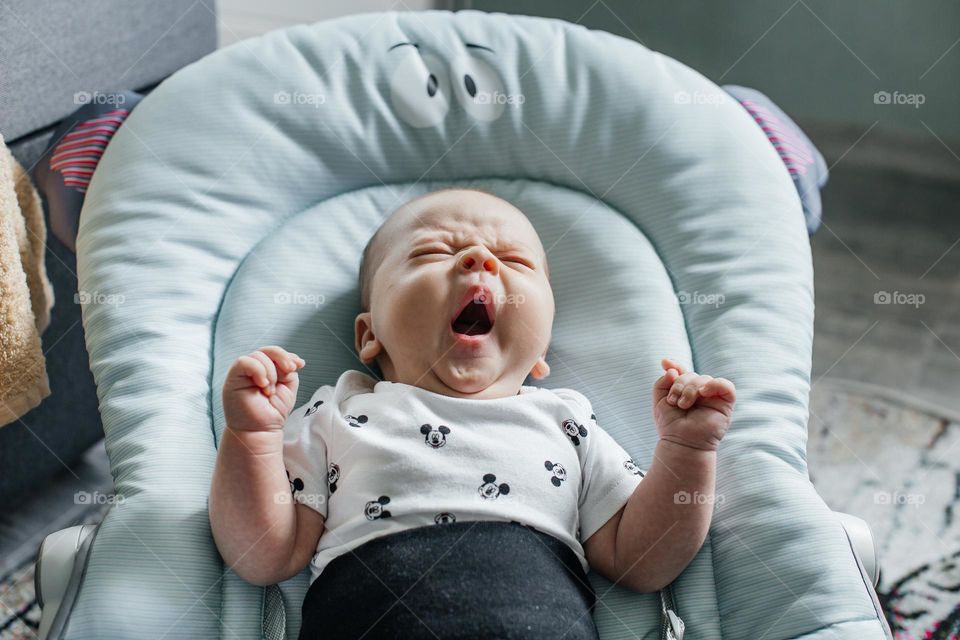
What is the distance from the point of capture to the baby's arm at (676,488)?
3.09 ft

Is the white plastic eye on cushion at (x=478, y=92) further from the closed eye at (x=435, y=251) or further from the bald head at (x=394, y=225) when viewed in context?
the closed eye at (x=435, y=251)

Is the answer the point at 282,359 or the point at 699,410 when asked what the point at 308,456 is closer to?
the point at 282,359

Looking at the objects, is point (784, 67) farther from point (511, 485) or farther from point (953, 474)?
point (511, 485)

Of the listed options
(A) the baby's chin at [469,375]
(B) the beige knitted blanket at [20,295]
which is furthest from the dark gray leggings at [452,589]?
(B) the beige knitted blanket at [20,295]

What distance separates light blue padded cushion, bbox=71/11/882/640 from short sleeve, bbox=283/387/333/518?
0.09 meters

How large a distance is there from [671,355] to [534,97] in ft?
1.35

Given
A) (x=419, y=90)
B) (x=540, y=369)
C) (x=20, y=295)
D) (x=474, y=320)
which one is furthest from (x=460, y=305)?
(x=20, y=295)

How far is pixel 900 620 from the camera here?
57.6 inches

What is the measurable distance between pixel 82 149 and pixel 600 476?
800 millimetres

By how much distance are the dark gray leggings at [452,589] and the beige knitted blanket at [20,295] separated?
0.48m

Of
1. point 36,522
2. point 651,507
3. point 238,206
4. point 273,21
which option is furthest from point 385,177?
point 273,21

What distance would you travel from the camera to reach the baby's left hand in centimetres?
93

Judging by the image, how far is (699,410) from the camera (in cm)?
95

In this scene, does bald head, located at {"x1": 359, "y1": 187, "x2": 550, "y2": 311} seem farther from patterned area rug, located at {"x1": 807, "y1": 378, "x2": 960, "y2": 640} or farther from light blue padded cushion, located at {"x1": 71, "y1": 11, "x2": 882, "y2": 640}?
patterned area rug, located at {"x1": 807, "y1": 378, "x2": 960, "y2": 640}
